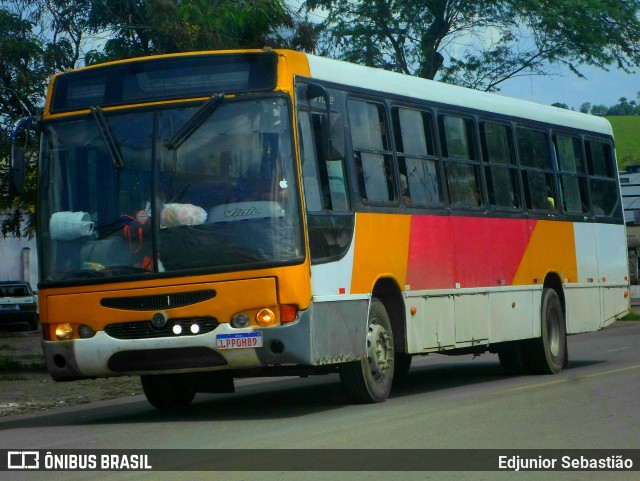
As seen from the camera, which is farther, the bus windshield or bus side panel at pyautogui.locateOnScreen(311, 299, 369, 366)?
bus side panel at pyautogui.locateOnScreen(311, 299, 369, 366)

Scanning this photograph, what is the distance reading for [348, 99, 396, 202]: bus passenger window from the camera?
13.2 meters

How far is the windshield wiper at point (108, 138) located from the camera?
1203cm

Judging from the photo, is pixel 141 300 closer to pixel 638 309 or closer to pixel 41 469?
pixel 41 469

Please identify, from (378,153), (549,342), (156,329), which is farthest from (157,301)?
(549,342)

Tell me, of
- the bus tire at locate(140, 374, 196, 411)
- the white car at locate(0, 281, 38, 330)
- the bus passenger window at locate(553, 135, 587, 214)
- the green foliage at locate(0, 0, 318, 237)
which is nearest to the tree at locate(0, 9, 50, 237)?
the green foliage at locate(0, 0, 318, 237)

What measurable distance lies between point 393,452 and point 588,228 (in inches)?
403

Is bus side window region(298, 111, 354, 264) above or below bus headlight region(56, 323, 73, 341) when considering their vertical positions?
above

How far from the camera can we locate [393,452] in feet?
30.3

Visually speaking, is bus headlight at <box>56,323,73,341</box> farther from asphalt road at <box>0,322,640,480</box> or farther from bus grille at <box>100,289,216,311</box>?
asphalt road at <box>0,322,640,480</box>

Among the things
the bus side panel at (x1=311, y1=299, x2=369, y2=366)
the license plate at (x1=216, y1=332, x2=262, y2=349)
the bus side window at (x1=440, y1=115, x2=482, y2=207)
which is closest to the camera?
the license plate at (x1=216, y1=332, x2=262, y2=349)

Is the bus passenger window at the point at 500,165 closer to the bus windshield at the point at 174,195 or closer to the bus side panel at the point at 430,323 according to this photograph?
the bus side panel at the point at 430,323

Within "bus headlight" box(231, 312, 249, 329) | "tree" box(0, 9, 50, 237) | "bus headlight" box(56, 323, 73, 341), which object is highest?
"tree" box(0, 9, 50, 237)

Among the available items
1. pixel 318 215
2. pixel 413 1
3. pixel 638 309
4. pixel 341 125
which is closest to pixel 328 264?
pixel 318 215

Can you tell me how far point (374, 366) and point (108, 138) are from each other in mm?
3315
